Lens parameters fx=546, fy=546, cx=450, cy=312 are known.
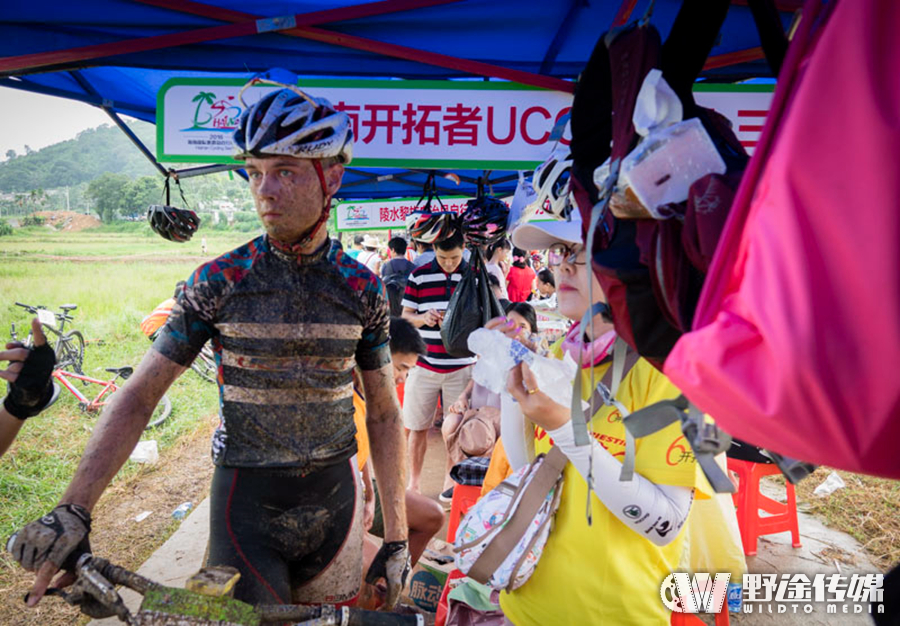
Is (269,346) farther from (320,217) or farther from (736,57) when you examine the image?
(736,57)

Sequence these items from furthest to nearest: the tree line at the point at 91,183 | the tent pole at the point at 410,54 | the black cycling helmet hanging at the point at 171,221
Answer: the tree line at the point at 91,183, the black cycling helmet hanging at the point at 171,221, the tent pole at the point at 410,54

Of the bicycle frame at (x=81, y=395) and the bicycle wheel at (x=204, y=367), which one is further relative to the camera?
the bicycle wheel at (x=204, y=367)

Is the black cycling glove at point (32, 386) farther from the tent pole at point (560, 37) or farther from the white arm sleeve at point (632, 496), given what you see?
the tent pole at point (560, 37)

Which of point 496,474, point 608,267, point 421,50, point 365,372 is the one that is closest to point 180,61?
point 421,50

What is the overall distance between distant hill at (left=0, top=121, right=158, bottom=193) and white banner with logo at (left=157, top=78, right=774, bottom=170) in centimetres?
4403

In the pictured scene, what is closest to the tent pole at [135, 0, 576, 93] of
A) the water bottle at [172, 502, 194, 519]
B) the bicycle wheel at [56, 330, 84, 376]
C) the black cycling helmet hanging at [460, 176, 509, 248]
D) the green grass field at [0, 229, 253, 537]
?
the black cycling helmet hanging at [460, 176, 509, 248]

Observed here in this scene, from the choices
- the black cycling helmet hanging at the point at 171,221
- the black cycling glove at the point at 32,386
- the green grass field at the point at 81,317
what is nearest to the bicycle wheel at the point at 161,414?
the green grass field at the point at 81,317

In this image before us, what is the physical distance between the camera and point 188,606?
1.39 metres

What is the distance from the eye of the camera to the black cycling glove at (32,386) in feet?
6.57

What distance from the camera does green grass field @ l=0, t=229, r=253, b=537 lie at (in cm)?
691

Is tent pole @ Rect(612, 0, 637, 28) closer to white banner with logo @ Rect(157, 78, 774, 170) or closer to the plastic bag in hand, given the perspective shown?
white banner with logo @ Rect(157, 78, 774, 170)

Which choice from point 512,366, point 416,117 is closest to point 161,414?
point 416,117

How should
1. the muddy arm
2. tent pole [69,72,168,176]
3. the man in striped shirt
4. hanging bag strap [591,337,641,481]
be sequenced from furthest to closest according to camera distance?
the man in striped shirt → tent pole [69,72,168,176] → the muddy arm → hanging bag strap [591,337,641,481]

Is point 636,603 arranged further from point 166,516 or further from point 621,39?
point 166,516
